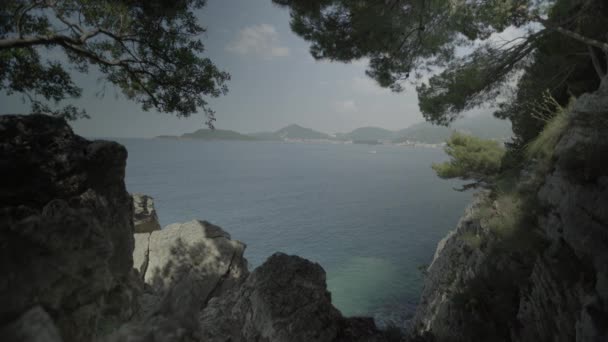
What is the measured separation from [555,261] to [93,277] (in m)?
6.63

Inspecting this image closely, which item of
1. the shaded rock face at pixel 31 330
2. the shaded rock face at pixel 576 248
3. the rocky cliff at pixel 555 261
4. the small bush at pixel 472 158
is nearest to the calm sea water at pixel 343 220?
the small bush at pixel 472 158

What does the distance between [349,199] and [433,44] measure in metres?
46.5

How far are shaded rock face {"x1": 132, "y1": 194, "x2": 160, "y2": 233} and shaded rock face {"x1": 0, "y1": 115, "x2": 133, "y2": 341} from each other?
1344 cm

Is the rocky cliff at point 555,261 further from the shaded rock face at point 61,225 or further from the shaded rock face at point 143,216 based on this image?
the shaded rock face at point 143,216

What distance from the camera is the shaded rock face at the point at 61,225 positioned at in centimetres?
194

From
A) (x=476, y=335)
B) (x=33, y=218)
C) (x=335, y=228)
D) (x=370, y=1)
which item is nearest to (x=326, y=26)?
(x=370, y=1)

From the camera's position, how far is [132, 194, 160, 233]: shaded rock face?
51.5ft

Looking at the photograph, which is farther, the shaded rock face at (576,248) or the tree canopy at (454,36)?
the tree canopy at (454,36)

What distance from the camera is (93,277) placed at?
2.45 meters

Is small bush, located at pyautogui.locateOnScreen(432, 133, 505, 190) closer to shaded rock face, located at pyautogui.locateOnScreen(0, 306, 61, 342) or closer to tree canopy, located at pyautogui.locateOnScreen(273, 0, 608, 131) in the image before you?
tree canopy, located at pyautogui.locateOnScreen(273, 0, 608, 131)

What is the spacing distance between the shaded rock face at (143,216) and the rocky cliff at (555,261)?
17.3 metres

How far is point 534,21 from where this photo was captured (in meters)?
8.77

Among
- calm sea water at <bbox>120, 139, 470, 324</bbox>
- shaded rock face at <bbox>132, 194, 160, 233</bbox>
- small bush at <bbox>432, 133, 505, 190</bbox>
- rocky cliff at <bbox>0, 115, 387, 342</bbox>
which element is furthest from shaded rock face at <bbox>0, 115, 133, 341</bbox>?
calm sea water at <bbox>120, 139, 470, 324</bbox>

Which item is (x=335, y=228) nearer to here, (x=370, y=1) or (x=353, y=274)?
(x=353, y=274)
